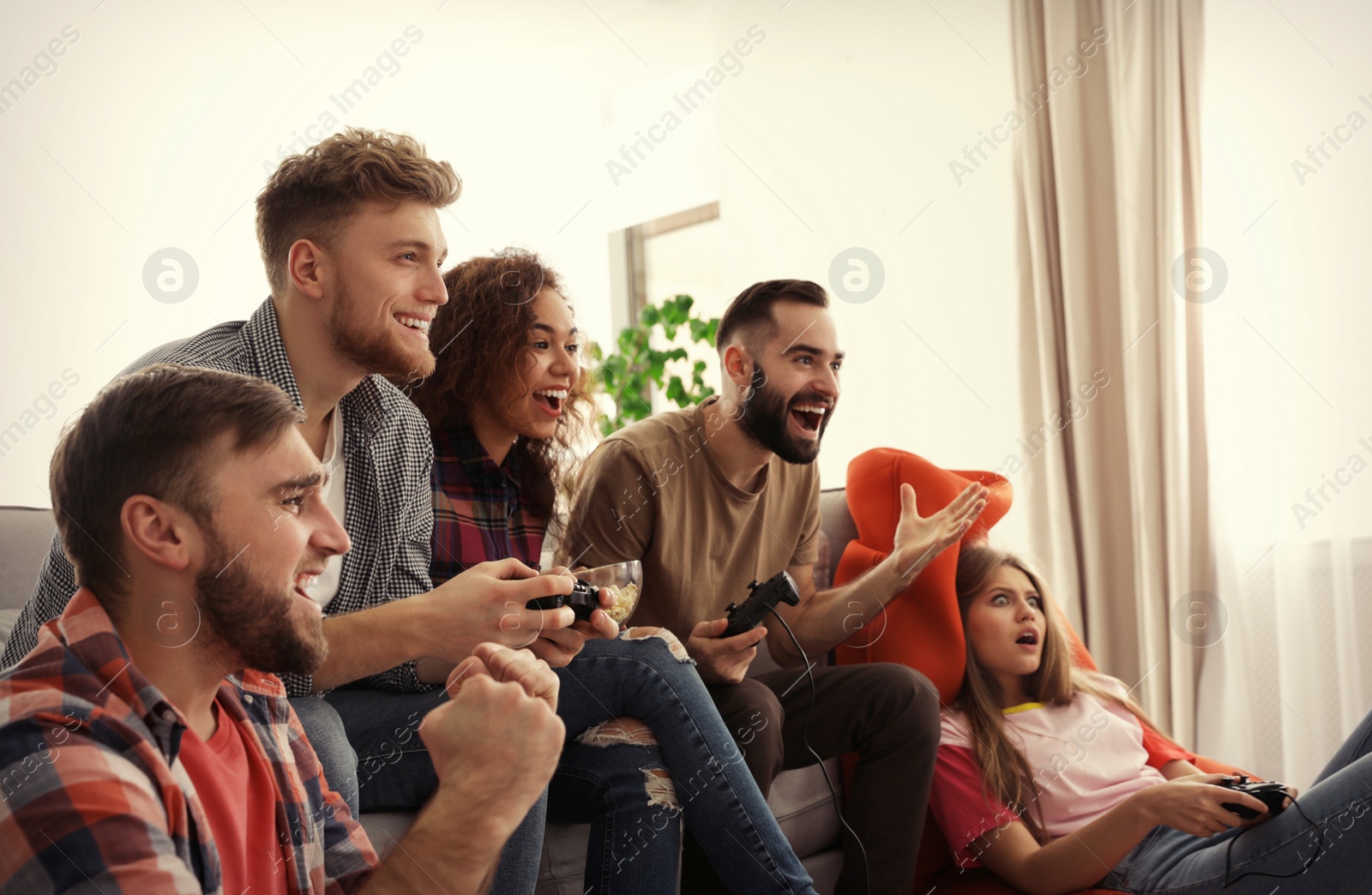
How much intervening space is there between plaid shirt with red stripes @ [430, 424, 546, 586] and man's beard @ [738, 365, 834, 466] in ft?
1.59

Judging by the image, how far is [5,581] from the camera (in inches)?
61.9

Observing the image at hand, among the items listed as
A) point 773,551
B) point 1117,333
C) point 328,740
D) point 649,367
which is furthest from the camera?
point 649,367

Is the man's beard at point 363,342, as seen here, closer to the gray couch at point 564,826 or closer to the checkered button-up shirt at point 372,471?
the checkered button-up shirt at point 372,471

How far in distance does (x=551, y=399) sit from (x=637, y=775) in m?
0.77

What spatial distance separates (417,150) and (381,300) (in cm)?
27

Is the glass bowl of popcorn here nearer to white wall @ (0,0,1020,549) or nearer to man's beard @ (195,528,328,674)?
man's beard @ (195,528,328,674)

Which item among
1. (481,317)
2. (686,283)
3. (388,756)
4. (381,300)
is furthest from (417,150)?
(686,283)

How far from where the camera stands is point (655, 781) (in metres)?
1.44

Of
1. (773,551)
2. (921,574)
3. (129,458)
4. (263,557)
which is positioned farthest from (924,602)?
(129,458)

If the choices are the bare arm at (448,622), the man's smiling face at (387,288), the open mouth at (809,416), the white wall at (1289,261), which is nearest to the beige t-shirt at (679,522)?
the open mouth at (809,416)

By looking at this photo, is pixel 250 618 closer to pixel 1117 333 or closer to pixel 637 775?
pixel 637 775

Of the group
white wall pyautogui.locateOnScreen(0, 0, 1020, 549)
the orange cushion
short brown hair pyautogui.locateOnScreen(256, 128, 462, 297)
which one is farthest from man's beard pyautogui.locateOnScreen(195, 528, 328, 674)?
white wall pyautogui.locateOnScreen(0, 0, 1020, 549)

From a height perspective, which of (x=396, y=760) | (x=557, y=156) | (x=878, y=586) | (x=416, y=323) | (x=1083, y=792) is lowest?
(x=1083, y=792)

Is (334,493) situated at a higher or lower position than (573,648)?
higher
